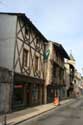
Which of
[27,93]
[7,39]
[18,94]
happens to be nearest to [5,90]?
[18,94]

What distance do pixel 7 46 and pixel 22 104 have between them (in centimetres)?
655

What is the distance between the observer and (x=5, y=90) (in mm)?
25156

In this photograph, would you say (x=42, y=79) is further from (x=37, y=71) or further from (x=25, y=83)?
(x=25, y=83)

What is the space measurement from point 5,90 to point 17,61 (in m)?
3.74

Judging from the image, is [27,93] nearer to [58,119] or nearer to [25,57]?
[25,57]

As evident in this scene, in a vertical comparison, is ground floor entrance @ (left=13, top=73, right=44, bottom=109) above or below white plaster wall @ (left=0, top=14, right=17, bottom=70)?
below

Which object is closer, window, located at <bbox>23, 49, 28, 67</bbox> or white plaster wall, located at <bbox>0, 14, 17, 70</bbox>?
white plaster wall, located at <bbox>0, 14, 17, 70</bbox>

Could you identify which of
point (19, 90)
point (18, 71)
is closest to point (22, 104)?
point (19, 90)

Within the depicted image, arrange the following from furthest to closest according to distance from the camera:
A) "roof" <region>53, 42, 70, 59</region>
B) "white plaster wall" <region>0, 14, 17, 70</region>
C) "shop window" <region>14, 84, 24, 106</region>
Result: "roof" <region>53, 42, 70, 59</region> → "shop window" <region>14, 84, 24, 106</region> → "white plaster wall" <region>0, 14, 17, 70</region>

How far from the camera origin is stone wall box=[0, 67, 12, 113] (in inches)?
959

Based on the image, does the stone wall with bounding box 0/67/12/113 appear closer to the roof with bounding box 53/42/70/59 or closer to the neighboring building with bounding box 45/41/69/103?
the neighboring building with bounding box 45/41/69/103

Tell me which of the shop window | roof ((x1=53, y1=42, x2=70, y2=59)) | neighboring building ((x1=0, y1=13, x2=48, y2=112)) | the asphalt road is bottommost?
the asphalt road

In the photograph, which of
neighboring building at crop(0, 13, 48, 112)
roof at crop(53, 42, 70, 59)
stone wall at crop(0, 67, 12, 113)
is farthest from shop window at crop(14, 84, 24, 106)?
roof at crop(53, 42, 70, 59)

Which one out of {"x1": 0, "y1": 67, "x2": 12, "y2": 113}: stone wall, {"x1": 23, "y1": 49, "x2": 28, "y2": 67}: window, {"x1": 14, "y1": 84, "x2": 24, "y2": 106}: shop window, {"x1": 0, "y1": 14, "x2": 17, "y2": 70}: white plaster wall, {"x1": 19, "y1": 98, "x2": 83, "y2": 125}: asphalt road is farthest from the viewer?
{"x1": 23, "y1": 49, "x2": 28, "y2": 67}: window
